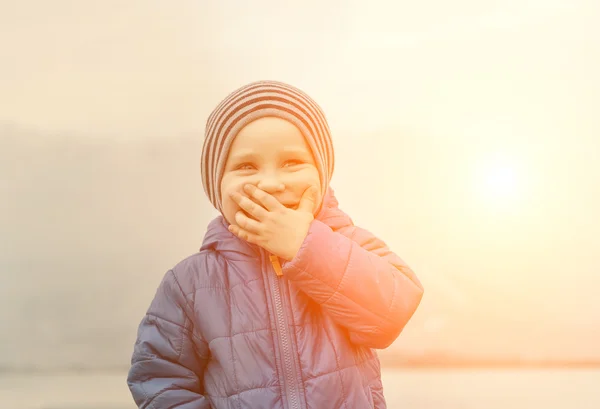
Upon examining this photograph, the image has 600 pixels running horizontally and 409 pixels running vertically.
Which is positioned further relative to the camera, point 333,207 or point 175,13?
point 175,13

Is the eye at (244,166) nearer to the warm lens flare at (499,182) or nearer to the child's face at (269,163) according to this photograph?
the child's face at (269,163)

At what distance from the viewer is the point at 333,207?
100 cm

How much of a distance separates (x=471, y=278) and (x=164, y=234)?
0.73m

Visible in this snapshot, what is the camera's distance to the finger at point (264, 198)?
859mm

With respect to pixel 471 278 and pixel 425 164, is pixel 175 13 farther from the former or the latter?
pixel 471 278

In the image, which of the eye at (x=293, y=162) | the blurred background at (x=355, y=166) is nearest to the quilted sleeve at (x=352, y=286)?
the eye at (x=293, y=162)

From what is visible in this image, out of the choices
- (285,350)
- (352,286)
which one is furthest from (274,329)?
(352,286)

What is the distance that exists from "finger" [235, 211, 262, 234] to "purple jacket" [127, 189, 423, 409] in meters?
0.07

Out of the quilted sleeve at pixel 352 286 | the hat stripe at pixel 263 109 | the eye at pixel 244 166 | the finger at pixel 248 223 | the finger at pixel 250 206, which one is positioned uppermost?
the hat stripe at pixel 263 109

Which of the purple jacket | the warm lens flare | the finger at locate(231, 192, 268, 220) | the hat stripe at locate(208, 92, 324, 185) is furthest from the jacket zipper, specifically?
the warm lens flare

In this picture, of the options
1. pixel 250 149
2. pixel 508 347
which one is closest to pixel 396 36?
pixel 250 149

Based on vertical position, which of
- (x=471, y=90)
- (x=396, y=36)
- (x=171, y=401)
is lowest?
(x=171, y=401)

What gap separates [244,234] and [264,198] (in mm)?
69

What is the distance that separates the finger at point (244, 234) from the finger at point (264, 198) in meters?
0.05
